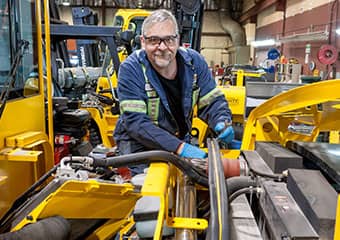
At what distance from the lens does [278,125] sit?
2.51m

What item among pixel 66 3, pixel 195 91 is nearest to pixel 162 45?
pixel 195 91

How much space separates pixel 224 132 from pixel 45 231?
1.16m

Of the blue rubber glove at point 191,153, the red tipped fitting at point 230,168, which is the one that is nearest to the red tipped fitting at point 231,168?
the red tipped fitting at point 230,168

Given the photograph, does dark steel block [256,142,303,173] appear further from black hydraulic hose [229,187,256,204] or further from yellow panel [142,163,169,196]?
yellow panel [142,163,169,196]

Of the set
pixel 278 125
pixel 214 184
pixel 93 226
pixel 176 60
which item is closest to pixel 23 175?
pixel 93 226

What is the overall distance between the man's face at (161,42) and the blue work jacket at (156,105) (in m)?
0.12

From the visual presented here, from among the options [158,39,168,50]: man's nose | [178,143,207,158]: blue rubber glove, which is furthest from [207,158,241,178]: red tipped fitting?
[158,39,168,50]: man's nose

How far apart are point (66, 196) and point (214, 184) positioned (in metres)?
0.81

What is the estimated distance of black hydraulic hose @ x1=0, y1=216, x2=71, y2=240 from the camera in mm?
1809

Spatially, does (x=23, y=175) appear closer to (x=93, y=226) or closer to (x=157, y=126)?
(x=93, y=226)

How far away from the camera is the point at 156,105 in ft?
8.23

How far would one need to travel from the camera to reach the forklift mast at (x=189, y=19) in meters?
6.02

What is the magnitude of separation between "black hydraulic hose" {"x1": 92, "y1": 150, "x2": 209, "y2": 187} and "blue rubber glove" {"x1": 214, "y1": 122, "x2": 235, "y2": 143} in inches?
19.4

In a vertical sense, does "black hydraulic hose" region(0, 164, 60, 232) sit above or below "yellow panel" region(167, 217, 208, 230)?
below
